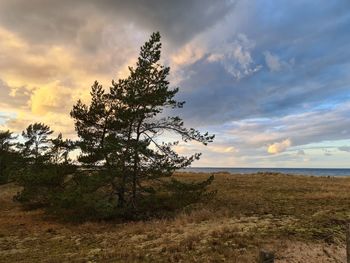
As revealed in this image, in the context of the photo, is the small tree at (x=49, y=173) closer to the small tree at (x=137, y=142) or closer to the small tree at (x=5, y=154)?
the small tree at (x=137, y=142)

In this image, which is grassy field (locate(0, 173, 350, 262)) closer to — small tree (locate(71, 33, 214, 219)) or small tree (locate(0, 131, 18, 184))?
small tree (locate(71, 33, 214, 219))

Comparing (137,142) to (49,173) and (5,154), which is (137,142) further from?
(5,154)

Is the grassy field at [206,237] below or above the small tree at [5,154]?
below

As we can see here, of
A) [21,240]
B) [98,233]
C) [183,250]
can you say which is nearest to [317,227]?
[183,250]

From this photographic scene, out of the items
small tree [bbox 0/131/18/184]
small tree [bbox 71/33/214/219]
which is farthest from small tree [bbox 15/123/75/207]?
small tree [bbox 0/131/18/184]

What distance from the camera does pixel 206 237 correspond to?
15203 millimetres

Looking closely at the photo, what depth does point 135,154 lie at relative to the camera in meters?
24.4

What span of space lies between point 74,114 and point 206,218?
13017 millimetres

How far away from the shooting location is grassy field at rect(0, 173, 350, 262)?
13078 millimetres

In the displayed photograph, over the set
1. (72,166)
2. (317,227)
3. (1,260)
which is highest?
(72,166)

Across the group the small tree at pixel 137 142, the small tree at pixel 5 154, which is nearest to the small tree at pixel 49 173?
the small tree at pixel 137 142

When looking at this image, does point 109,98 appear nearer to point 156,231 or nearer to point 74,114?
point 74,114

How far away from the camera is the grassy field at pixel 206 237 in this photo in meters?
13.1

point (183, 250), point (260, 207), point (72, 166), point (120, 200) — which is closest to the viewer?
point (183, 250)
